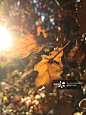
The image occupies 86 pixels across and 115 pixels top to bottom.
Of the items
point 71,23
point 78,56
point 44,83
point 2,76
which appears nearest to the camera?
point 44,83

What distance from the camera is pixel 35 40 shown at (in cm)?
48

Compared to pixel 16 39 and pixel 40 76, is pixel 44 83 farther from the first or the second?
pixel 16 39

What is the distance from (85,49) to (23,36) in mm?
771

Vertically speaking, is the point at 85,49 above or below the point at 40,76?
above

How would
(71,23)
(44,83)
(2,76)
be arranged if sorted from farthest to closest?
(2,76), (71,23), (44,83)

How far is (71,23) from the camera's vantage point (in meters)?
1.06

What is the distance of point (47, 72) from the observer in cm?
44

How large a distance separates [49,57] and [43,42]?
9 centimetres

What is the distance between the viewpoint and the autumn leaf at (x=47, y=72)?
16.4 inches

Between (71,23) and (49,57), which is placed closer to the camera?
(49,57)

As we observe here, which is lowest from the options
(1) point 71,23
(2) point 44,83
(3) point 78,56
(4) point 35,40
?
(2) point 44,83

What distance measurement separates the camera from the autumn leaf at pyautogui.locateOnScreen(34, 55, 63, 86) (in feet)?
1.37

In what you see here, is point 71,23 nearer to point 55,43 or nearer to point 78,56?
point 78,56

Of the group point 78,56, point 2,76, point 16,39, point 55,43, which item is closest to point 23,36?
point 16,39
